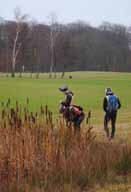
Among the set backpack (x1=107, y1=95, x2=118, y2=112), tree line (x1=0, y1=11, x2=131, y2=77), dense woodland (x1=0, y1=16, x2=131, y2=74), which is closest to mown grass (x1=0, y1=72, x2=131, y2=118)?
backpack (x1=107, y1=95, x2=118, y2=112)

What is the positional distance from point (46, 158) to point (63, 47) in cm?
8672

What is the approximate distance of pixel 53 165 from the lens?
891cm

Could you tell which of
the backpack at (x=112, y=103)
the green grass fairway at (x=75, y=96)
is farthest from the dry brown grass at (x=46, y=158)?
the green grass fairway at (x=75, y=96)

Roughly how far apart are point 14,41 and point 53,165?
3112 inches

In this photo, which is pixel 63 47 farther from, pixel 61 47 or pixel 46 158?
pixel 46 158

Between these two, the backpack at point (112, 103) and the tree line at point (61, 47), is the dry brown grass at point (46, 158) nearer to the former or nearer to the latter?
the backpack at point (112, 103)

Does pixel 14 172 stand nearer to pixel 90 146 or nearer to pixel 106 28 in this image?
pixel 90 146

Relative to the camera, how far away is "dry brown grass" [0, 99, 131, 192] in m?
8.54

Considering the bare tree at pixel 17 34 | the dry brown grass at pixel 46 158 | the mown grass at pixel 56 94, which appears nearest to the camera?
the dry brown grass at pixel 46 158

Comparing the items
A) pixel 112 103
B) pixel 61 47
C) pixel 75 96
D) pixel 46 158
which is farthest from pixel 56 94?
pixel 61 47

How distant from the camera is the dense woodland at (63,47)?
298 feet

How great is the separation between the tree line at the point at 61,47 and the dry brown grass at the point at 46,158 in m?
70.1

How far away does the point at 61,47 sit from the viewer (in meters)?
94.6

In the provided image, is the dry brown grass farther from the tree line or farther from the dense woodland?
the dense woodland
